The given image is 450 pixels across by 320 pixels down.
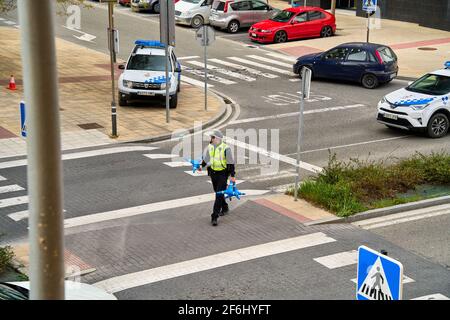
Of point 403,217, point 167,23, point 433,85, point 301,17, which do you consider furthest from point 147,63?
point 301,17

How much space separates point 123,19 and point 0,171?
2550 cm

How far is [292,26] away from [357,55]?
9102 millimetres

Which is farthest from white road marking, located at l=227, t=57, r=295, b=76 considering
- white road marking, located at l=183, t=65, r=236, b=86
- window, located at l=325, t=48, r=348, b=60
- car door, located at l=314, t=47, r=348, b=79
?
white road marking, located at l=183, t=65, r=236, b=86

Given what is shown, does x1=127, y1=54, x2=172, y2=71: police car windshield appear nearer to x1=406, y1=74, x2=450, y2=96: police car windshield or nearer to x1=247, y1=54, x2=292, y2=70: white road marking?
x1=406, y1=74, x2=450, y2=96: police car windshield

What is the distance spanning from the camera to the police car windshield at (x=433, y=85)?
845 inches

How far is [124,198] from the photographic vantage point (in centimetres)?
1573

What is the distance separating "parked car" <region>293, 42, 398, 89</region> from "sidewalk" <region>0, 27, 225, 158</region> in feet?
14.8

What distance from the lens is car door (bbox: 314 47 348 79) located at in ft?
91.1

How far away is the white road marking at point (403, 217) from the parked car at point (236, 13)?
2488 centimetres

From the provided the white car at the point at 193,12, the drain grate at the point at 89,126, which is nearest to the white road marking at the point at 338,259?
the drain grate at the point at 89,126

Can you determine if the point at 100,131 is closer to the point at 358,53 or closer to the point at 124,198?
the point at 124,198

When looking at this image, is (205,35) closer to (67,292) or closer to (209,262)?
(209,262)

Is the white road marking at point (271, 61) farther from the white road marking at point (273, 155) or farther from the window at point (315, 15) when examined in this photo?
the white road marking at point (273, 155)

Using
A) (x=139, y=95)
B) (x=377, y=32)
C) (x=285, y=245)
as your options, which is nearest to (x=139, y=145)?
(x=139, y=95)
